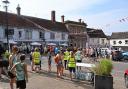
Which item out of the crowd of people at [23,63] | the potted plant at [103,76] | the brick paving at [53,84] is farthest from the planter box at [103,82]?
the crowd of people at [23,63]

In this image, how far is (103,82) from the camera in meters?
14.8

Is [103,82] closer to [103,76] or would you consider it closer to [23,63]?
[103,76]

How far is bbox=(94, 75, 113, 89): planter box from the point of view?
1475 centimetres

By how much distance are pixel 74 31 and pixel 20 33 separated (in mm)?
25106

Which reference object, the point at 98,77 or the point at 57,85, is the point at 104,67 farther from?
the point at 57,85

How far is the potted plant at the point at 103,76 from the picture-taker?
48.4ft

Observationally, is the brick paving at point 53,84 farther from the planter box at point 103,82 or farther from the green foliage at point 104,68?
the green foliage at point 104,68

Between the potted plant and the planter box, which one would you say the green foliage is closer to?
the potted plant

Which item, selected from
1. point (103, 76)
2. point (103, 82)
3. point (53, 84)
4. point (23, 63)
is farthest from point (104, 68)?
point (23, 63)

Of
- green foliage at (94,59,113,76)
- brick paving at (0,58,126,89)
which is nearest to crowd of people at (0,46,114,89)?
brick paving at (0,58,126,89)

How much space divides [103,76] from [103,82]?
27 centimetres

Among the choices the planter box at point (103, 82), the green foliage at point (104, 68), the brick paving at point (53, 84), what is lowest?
the brick paving at point (53, 84)

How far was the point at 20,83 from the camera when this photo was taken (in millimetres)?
11859

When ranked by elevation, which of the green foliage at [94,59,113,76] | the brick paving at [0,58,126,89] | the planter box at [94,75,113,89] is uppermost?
the green foliage at [94,59,113,76]
